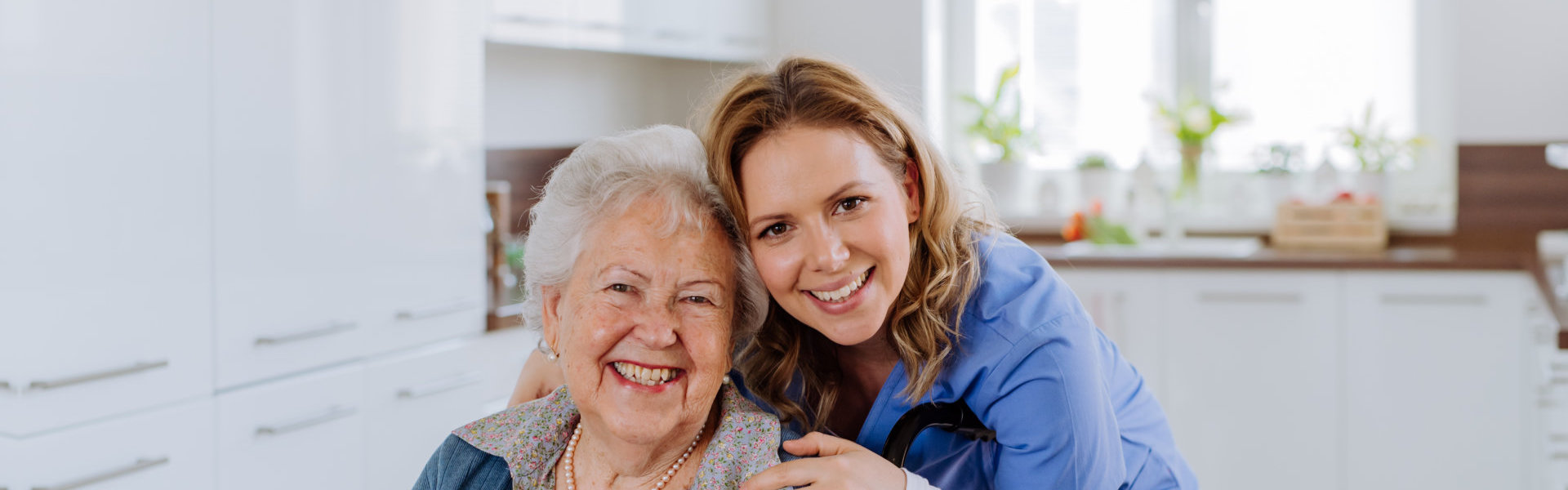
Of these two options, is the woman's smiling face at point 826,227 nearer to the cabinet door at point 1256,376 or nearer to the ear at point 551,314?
the ear at point 551,314

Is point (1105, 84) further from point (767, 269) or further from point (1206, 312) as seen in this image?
point (767, 269)

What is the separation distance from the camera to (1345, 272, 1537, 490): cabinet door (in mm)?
3193

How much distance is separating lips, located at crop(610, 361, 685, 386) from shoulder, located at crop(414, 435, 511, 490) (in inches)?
8.2

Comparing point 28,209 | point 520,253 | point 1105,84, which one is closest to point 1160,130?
point 1105,84

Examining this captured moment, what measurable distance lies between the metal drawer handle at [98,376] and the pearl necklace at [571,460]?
3.04 ft

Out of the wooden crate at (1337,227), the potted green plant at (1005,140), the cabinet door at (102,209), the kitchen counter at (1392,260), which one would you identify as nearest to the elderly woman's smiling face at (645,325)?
the cabinet door at (102,209)

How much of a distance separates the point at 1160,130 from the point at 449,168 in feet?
8.62

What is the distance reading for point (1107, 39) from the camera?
4.28m

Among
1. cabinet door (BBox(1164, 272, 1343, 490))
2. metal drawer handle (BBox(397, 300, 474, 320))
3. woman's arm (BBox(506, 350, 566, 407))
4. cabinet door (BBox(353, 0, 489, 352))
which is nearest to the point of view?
woman's arm (BBox(506, 350, 566, 407))

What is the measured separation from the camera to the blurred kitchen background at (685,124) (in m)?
1.88

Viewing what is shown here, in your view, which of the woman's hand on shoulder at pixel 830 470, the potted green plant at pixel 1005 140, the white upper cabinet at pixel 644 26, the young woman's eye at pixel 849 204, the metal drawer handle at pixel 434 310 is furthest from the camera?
the potted green plant at pixel 1005 140

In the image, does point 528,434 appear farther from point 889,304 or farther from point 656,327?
point 889,304

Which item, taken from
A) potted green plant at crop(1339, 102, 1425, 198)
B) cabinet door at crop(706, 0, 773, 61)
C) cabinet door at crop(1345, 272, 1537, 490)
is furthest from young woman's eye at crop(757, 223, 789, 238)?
potted green plant at crop(1339, 102, 1425, 198)

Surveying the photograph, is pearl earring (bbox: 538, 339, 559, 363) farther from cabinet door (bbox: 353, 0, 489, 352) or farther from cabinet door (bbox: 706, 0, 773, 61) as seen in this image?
cabinet door (bbox: 706, 0, 773, 61)
